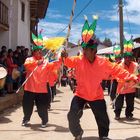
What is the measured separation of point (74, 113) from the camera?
8375 mm

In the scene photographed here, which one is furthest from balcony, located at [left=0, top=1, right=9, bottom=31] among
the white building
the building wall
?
the building wall

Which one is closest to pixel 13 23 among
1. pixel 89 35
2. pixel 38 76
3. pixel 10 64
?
pixel 10 64

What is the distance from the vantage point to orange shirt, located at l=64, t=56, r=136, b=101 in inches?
328

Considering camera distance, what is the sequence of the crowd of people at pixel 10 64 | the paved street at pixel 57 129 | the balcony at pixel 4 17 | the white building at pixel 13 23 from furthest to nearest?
1. the white building at pixel 13 23
2. the balcony at pixel 4 17
3. the crowd of people at pixel 10 64
4. the paved street at pixel 57 129

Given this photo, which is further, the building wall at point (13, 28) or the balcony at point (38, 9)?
the balcony at point (38, 9)

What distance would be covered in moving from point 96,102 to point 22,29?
1574 cm

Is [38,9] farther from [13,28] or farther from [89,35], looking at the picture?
[89,35]

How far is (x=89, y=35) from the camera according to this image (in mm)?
8328

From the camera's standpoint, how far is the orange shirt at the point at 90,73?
8.34 m

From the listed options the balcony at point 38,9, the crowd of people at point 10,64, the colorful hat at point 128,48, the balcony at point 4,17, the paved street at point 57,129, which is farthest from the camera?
the balcony at point 38,9

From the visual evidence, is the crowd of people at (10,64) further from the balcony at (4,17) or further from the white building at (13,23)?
the white building at (13,23)

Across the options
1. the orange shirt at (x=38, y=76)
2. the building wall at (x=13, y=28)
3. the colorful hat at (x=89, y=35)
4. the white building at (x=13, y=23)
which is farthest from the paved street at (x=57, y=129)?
the building wall at (x=13, y=28)

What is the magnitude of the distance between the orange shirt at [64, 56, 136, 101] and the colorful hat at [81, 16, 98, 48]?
0.29 metres

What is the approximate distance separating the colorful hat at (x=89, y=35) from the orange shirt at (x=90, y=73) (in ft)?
0.94
